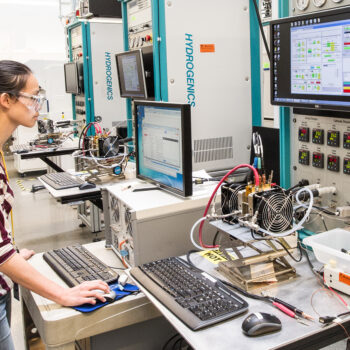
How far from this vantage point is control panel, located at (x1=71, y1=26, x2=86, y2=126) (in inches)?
186

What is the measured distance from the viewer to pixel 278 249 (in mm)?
1391

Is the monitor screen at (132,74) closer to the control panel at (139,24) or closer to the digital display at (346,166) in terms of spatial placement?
the control panel at (139,24)

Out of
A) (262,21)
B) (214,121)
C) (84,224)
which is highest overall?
(262,21)

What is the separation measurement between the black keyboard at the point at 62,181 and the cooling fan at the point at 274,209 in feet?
5.48

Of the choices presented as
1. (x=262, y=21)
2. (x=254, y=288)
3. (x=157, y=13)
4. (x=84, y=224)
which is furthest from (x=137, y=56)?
(x=84, y=224)

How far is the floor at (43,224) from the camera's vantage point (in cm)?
416

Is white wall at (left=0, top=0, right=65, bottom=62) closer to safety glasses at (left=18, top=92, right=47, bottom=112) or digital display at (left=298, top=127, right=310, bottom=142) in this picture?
safety glasses at (left=18, top=92, right=47, bottom=112)

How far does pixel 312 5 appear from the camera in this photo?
5.15ft

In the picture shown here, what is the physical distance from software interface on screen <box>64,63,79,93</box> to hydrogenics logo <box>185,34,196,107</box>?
2394 millimetres

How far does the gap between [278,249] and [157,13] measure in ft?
5.65

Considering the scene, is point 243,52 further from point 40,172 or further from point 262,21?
point 40,172

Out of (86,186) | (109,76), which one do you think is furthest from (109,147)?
(109,76)

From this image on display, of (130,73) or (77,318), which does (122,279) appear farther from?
(130,73)

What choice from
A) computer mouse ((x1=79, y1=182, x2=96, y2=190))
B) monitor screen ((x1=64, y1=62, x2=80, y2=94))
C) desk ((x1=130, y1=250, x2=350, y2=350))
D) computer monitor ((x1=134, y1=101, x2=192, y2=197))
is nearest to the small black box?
monitor screen ((x1=64, y1=62, x2=80, y2=94))
